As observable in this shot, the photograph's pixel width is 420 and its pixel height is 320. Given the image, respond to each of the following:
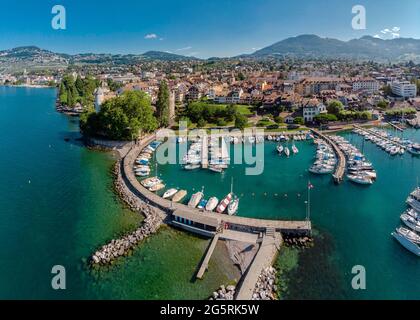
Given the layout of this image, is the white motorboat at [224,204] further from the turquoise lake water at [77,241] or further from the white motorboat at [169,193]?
the white motorboat at [169,193]

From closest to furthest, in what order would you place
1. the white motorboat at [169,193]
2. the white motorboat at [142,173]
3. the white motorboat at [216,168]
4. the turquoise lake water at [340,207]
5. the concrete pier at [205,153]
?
the turquoise lake water at [340,207], the white motorboat at [169,193], the white motorboat at [142,173], the white motorboat at [216,168], the concrete pier at [205,153]

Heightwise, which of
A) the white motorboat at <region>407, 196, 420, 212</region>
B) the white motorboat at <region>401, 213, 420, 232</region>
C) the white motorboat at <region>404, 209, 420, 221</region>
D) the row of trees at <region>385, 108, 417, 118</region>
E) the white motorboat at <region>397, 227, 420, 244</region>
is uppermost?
the row of trees at <region>385, 108, 417, 118</region>

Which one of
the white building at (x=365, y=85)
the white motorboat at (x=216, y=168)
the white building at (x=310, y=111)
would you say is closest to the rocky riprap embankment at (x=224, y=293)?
the white motorboat at (x=216, y=168)

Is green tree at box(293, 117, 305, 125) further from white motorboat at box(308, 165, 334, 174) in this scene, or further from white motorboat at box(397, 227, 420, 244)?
white motorboat at box(397, 227, 420, 244)

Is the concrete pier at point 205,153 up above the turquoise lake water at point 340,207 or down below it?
above

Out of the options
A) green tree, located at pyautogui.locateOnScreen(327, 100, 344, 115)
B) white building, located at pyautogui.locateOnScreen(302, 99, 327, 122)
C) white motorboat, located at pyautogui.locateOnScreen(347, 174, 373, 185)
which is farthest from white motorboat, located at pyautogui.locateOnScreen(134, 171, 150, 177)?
green tree, located at pyautogui.locateOnScreen(327, 100, 344, 115)

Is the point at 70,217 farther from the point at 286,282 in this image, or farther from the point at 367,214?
the point at 367,214
